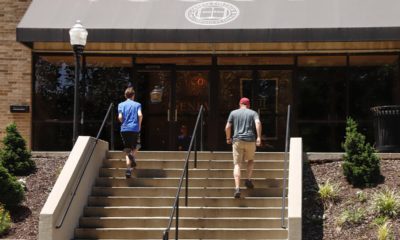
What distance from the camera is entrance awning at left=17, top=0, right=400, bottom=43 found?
55.3ft

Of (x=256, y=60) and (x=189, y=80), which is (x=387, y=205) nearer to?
(x=256, y=60)

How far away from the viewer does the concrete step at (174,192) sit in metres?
13.6

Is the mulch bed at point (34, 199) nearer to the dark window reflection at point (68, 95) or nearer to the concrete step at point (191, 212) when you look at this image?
the concrete step at point (191, 212)

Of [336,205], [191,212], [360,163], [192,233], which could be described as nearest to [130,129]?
[191,212]

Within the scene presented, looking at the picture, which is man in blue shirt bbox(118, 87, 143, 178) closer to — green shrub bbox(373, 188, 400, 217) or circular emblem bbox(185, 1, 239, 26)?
circular emblem bbox(185, 1, 239, 26)

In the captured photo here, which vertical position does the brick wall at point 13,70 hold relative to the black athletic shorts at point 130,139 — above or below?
above

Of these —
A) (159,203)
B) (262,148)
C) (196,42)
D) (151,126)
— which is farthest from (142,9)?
(159,203)

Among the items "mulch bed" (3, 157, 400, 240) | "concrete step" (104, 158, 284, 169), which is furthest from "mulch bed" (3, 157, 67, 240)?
"concrete step" (104, 158, 284, 169)

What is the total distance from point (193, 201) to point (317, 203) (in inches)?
86.9

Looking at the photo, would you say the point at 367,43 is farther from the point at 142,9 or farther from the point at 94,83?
the point at 94,83

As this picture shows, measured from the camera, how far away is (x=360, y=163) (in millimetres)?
14062

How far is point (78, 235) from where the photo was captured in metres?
12.8

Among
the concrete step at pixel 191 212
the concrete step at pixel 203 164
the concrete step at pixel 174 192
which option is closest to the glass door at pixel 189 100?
the concrete step at pixel 203 164

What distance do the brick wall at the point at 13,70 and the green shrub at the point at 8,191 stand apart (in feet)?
17.7
